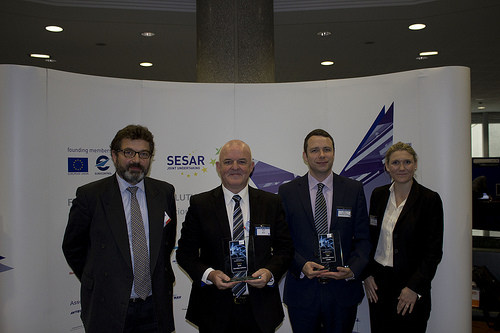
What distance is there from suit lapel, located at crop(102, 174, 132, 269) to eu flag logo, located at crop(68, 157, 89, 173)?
1093mm

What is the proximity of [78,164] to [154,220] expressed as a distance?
4.31 feet

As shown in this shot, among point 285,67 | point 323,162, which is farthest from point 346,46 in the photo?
point 323,162

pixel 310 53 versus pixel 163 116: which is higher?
pixel 310 53

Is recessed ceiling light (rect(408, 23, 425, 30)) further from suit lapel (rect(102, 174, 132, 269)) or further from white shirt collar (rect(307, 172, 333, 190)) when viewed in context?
suit lapel (rect(102, 174, 132, 269))

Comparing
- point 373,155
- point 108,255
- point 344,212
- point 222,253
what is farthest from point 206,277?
point 373,155

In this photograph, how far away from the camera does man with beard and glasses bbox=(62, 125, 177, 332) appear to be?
2455 millimetres

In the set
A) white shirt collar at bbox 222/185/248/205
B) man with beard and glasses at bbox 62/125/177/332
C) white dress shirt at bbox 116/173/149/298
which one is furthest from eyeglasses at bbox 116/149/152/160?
white shirt collar at bbox 222/185/248/205

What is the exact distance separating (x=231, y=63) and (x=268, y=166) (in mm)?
1294

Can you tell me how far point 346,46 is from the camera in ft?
24.4

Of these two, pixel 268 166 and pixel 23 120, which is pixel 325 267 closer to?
pixel 268 166

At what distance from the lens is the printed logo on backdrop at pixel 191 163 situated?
3850 millimetres

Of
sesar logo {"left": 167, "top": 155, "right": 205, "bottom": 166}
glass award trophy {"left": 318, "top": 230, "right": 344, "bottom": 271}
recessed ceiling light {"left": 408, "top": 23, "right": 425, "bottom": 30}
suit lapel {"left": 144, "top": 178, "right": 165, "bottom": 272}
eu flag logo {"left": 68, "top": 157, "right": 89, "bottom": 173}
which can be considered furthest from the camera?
recessed ceiling light {"left": 408, "top": 23, "right": 425, "bottom": 30}

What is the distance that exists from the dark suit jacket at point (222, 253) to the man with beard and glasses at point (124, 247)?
0.60 ft

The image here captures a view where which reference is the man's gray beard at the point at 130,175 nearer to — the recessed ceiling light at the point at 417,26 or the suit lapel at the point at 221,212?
the suit lapel at the point at 221,212
